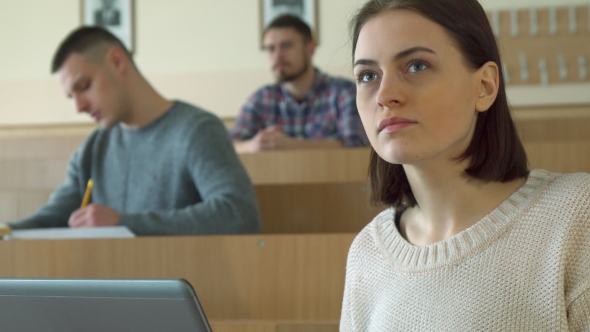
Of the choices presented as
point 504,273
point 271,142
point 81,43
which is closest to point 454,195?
point 504,273

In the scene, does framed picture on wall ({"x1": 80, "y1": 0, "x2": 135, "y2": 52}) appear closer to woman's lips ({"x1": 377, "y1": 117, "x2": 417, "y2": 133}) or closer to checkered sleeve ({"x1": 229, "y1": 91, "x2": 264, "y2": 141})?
checkered sleeve ({"x1": 229, "y1": 91, "x2": 264, "y2": 141})

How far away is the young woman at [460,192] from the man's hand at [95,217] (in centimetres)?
93

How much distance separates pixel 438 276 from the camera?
0.94 m

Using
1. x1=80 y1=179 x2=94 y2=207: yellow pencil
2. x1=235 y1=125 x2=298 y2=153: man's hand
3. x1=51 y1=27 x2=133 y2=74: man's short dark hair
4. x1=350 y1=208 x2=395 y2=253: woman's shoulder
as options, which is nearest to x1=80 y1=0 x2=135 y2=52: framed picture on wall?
x1=235 y1=125 x2=298 y2=153: man's hand

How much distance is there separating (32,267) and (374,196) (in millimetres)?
702

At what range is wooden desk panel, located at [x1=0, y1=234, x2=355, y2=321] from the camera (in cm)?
132

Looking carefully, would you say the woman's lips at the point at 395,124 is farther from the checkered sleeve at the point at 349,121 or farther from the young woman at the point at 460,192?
the checkered sleeve at the point at 349,121

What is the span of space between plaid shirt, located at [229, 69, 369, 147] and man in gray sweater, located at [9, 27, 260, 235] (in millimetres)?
1215

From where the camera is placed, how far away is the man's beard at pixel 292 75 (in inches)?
137

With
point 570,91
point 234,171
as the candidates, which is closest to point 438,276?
point 234,171

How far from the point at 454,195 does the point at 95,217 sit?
106 centimetres

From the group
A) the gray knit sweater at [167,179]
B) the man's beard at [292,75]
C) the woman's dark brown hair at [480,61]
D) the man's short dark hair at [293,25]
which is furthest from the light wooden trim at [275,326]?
the man's short dark hair at [293,25]

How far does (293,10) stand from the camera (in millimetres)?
4234

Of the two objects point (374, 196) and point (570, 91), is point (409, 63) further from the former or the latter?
point (570, 91)
